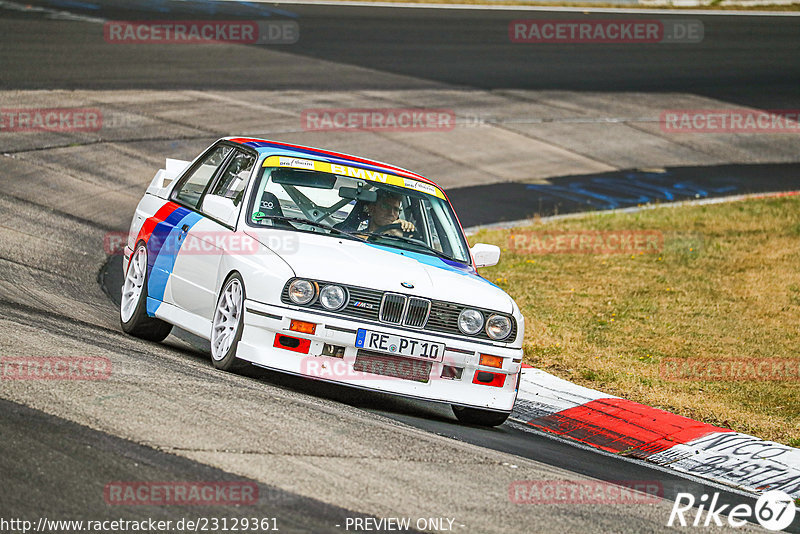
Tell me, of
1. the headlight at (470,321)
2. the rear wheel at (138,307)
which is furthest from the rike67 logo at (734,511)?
the rear wheel at (138,307)

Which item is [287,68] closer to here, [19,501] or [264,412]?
[264,412]

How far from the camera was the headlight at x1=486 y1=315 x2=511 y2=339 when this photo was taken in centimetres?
768

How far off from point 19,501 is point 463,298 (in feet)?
11.8

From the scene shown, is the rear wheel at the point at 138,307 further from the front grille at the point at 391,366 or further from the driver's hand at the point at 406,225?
the front grille at the point at 391,366

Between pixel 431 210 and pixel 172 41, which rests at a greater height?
pixel 172 41

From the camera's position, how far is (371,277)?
7449mm

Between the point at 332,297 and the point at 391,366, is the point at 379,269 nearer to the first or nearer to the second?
the point at 332,297

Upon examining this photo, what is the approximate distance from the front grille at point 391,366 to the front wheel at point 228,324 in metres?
0.82

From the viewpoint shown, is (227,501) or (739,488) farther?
(739,488)

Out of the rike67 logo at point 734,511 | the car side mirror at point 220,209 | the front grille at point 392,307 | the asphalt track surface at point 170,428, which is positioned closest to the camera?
the asphalt track surface at point 170,428

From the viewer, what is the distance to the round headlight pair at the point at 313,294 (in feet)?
24.1

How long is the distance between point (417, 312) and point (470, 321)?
396 mm

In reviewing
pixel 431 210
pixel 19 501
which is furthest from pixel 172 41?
pixel 19 501

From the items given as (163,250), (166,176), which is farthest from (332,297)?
(166,176)
